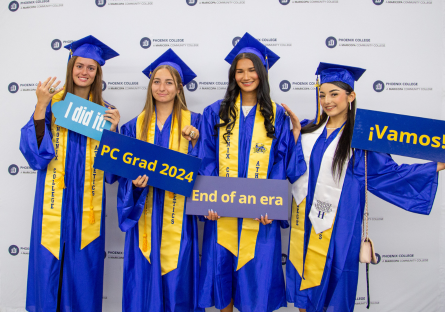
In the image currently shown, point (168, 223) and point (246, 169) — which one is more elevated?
point (246, 169)

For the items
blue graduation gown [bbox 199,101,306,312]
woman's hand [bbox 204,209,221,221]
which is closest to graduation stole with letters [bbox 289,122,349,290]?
blue graduation gown [bbox 199,101,306,312]

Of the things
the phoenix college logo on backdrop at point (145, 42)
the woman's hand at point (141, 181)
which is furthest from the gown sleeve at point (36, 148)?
the phoenix college logo on backdrop at point (145, 42)

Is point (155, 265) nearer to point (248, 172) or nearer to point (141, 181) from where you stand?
point (141, 181)

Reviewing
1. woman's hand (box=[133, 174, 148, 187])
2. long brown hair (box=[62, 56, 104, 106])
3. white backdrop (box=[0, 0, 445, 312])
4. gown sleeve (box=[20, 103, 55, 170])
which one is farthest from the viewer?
white backdrop (box=[0, 0, 445, 312])

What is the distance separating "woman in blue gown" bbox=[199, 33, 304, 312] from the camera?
1.90 metres

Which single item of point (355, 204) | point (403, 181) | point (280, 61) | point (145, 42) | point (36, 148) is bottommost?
point (355, 204)

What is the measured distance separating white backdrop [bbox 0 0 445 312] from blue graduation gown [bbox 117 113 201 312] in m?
0.73

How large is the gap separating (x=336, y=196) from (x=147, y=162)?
1313 mm

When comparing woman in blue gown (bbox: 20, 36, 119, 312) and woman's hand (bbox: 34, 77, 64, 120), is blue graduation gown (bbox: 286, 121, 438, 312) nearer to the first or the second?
woman in blue gown (bbox: 20, 36, 119, 312)

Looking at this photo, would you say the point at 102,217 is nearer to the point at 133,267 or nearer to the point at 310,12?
the point at 133,267

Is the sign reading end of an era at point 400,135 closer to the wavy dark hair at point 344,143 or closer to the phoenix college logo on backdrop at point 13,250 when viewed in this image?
the wavy dark hair at point 344,143

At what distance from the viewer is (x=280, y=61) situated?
267cm

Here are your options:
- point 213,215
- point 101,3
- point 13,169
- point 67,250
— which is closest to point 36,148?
point 67,250

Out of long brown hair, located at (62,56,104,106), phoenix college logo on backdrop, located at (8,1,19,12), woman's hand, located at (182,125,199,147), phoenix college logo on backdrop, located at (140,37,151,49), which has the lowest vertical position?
woman's hand, located at (182,125,199,147)
